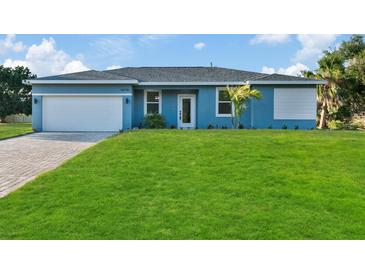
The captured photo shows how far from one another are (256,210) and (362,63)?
83.0 feet

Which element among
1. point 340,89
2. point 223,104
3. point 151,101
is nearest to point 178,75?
point 151,101

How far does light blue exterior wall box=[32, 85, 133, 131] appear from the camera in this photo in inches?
754

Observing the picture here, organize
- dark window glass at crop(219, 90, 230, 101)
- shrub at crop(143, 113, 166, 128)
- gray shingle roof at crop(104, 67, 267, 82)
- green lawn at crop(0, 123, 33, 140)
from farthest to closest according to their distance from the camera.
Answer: gray shingle roof at crop(104, 67, 267, 82) < dark window glass at crop(219, 90, 230, 101) < shrub at crop(143, 113, 166, 128) < green lawn at crop(0, 123, 33, 140)

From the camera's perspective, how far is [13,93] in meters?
35.8

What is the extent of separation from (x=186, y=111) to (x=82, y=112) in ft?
21.5

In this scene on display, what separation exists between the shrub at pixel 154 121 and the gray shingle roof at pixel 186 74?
8.05 ft

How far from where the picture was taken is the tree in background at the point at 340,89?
25.2m

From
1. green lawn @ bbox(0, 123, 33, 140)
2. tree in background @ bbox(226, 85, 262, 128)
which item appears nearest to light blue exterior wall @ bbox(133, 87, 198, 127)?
tree in background @ bbox(226, 85, 262, 128)

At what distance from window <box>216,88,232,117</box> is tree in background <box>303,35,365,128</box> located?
9272 mm

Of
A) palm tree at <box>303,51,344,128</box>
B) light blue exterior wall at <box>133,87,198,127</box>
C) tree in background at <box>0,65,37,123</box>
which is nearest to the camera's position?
light blue exterior wall at <box>133,87,198,127</box>

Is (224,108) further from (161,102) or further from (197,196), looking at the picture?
(197,196)

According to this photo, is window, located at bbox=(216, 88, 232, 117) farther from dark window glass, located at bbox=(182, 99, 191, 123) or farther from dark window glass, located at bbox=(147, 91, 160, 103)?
dark window glass, located at bbox=(147, 91, 160, 103)
